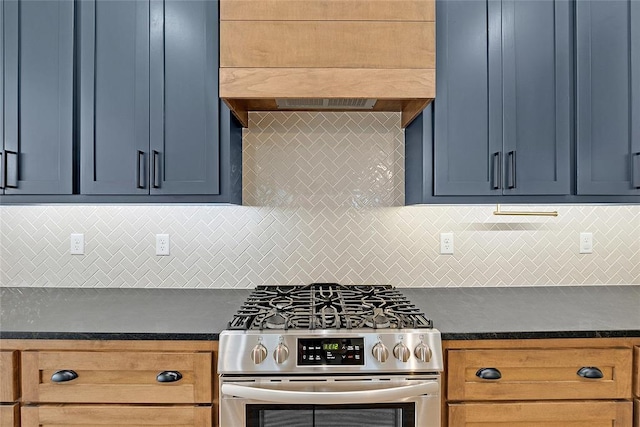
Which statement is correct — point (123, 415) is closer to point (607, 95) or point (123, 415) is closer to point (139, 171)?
point (139, 171)

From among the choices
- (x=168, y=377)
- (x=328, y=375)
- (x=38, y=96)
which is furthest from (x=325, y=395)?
(x=38, y=96)

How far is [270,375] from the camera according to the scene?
1.34 metres

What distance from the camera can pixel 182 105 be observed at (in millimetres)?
1697

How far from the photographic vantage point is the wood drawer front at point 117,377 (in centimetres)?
137

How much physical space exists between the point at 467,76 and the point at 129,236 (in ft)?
5.78

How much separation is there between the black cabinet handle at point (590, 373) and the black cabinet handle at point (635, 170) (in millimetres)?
830

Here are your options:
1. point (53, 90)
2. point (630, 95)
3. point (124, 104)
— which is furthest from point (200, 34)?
point (630, 95)

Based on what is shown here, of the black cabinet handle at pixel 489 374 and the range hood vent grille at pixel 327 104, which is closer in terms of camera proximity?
the black cabinet handle at pixel 489 374

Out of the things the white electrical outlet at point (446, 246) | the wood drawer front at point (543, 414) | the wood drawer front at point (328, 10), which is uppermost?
the wood drawer front at point (328, 10)

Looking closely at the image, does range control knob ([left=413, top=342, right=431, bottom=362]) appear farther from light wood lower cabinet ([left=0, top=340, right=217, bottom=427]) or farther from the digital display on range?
light wood lower cabinet ([left=0, top=340, right=217, bottom=427])

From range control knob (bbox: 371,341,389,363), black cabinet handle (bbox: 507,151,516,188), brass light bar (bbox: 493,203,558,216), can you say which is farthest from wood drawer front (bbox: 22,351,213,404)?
brass light bar (bbox: 493,203,558,216)

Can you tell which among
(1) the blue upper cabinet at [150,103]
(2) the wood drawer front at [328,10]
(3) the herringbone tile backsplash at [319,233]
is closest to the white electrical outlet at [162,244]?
(3) the herringbone tile backsplash at [319,233]

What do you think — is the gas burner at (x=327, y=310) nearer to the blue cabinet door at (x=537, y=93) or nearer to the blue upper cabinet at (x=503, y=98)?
the blue upper cabinet at (x=503, y=98)

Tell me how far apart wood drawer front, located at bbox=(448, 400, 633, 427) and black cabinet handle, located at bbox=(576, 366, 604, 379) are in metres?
0.10
